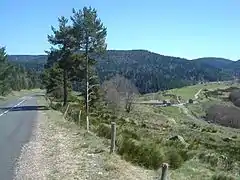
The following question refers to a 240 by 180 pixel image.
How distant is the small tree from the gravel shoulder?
2466 inches

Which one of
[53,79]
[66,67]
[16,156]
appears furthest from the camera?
[53,79]

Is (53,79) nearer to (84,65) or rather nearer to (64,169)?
(84,65)

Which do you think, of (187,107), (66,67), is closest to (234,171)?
(66,67)

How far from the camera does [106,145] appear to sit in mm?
16875

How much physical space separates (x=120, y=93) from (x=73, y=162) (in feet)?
260

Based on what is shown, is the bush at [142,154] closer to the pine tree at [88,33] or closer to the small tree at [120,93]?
the pine tree at [88,33]

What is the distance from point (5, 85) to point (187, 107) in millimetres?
78283

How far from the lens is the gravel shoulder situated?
1188cm

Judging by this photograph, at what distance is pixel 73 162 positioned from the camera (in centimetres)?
1363

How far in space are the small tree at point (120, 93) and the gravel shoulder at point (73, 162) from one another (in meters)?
62.6

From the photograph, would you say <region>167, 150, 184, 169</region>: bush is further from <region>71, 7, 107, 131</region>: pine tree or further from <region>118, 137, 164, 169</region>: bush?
<region>71, 7, 107, 131</region>: pine tree

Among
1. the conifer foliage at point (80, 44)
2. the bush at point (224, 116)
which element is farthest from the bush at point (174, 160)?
the bush at point (224, 116)

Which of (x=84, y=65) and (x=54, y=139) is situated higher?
(x=84, y=65)

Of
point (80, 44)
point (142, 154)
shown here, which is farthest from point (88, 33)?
point (142, 154)
